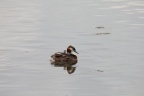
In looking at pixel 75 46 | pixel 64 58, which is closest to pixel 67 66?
pixel 64 58

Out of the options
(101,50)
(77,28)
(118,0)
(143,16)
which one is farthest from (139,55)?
(118,0)

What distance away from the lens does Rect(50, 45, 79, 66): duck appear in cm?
2022

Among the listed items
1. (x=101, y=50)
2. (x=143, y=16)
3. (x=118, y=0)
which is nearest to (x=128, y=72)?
(x=101, y=50)

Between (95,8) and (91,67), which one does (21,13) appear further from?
(91,67)

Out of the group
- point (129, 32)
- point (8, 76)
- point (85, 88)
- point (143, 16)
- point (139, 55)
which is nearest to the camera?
point (85, 88)

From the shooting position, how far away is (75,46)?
22625 mm

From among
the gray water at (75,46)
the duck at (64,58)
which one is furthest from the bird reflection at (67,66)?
the gray water at (75,46)

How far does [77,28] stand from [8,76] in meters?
9.28

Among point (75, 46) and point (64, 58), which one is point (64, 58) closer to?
point (64, 58)

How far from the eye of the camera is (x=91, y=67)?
62.2 ft

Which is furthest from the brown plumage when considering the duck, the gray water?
the gray water

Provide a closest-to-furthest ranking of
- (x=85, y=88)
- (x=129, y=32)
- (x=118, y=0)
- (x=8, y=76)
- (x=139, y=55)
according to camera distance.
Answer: (x=85, y=88) → (x=8, y=76) → (x=139, y=55) → (x=129, y=32) → (x=118, y=0)

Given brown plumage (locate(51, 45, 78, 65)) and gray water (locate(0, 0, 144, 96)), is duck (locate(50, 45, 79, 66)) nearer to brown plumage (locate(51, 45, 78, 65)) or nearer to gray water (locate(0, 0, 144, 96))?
brown plumage (locate(51, 45, 78, 65))

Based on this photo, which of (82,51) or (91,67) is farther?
(82,51)
